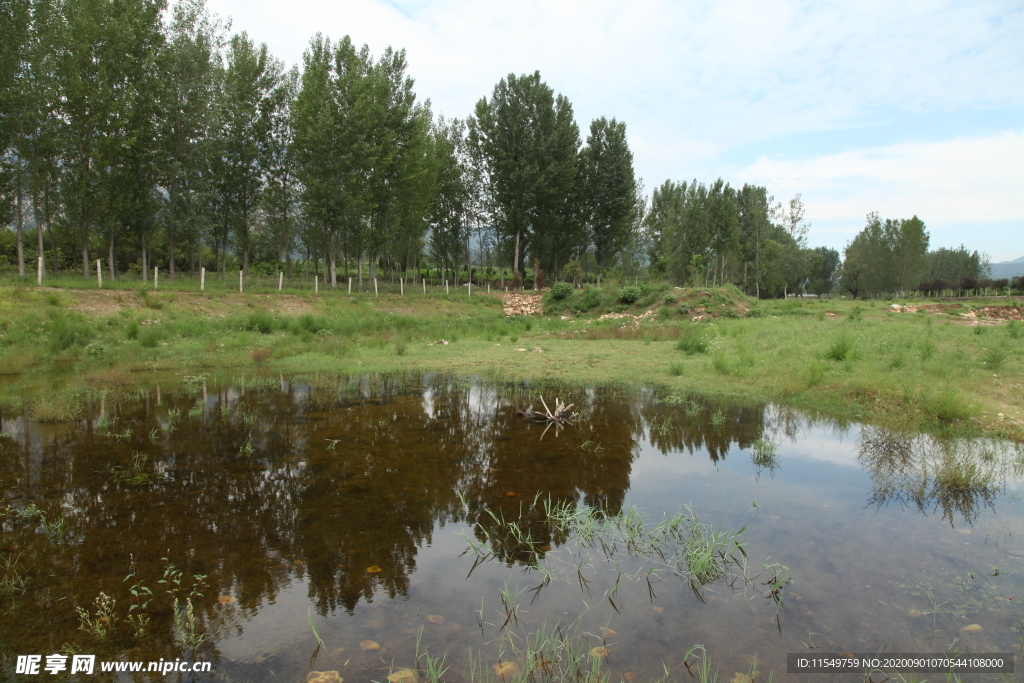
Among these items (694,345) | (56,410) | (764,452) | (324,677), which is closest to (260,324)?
(56,410)

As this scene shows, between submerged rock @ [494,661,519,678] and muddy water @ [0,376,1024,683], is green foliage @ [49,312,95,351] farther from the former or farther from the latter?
submerged rock @ [494,661,519,678]

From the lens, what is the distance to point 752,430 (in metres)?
8.27

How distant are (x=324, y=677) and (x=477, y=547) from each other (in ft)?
5.81

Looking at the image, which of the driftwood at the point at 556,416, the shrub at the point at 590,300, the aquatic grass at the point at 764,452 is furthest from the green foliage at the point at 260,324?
the shrub at the point at 590,300

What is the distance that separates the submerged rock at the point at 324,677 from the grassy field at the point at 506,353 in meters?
7.55

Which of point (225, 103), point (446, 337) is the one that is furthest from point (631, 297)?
point (225, 103)

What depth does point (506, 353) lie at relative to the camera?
1591cm

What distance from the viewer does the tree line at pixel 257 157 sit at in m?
22.3

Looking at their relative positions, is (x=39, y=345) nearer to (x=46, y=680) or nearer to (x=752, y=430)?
(x=46, y=680)

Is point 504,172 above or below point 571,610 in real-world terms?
above

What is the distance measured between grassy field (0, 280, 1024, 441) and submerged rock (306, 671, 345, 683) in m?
7.55

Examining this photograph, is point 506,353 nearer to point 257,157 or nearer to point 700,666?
point 700,666

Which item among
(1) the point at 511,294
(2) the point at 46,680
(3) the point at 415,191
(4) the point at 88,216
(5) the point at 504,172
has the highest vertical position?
(5) the point at 504,172

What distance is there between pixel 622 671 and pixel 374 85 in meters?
32.7
